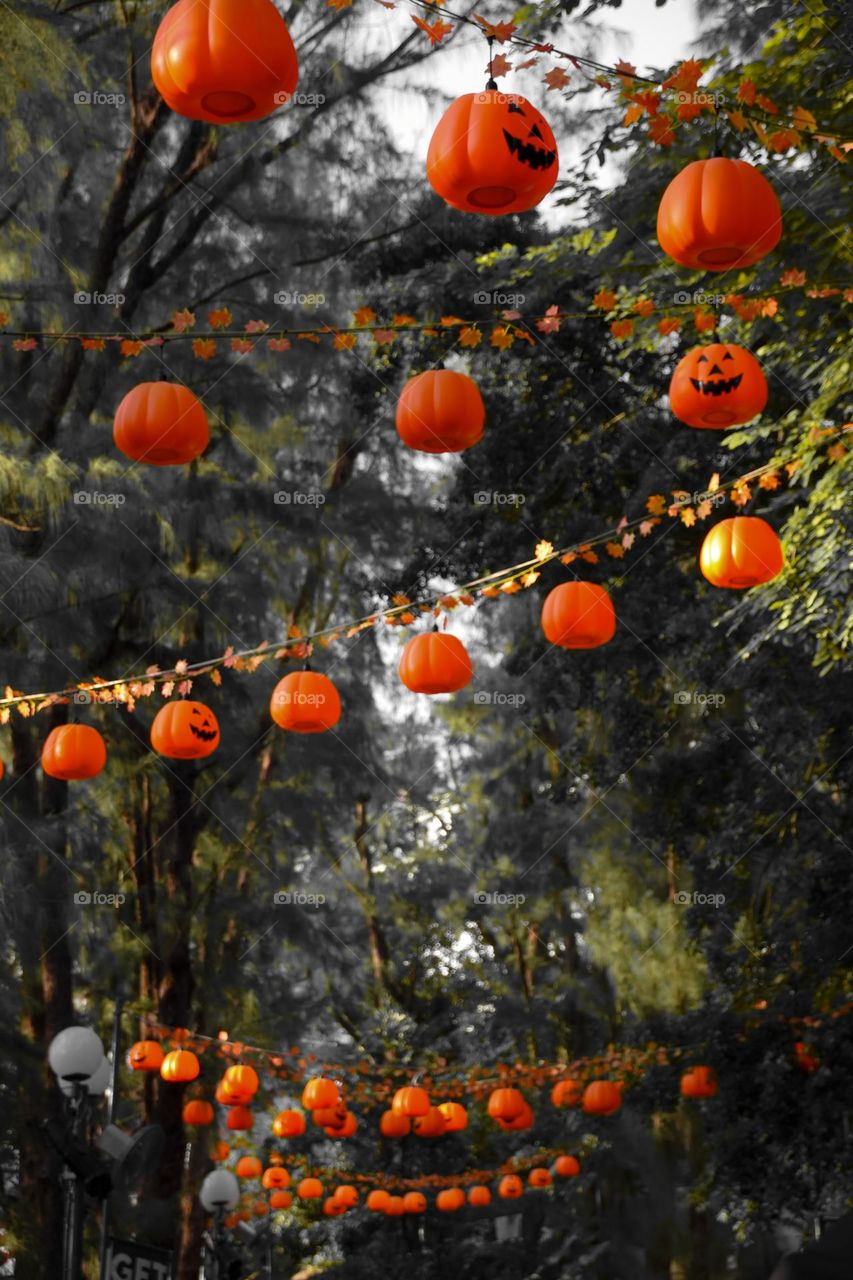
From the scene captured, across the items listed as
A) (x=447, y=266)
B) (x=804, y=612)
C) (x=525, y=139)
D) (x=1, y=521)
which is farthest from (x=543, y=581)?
(x=525, y=139)

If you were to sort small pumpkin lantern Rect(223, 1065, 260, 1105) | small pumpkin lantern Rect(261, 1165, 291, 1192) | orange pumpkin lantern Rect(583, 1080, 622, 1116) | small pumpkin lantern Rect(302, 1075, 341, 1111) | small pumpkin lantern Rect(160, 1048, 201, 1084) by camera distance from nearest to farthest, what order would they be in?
small pumpkin lantern Rect(160, 1048, 201, 1084), small pumpkin lantern Rect(223, 1065, 260, 1105), small pumpkin lantern Rect(302, 1075, 341, 1111), orange pumpkin lantern Rect(583, 1080, 622, 1116), small pumpkin lantern Rect(261, 1165, 291, 1192)

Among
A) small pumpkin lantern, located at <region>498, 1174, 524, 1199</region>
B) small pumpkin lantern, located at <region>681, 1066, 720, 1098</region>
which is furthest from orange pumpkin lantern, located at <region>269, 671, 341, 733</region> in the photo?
small pumpkin lantern, located at <region>498, 1174, 524, 1199</region>

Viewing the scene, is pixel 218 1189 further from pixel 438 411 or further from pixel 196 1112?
pixel 438 411

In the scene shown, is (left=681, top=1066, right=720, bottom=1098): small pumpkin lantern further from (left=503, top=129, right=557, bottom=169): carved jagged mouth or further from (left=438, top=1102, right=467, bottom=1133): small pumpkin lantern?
(left=503, top=129, right=557, bottom=169): carved jagged mouth

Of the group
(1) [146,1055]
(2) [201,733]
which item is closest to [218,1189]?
(1) [146,1055]

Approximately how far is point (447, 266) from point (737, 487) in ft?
19.7

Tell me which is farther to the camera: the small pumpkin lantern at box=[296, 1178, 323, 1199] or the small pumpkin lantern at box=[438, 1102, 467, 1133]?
the small pumpkin lantern at box=[296, 1178, 323, 1199]

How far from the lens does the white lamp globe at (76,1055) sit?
8344 millimetres

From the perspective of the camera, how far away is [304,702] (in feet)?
24.0

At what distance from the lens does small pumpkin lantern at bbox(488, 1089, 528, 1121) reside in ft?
50.8

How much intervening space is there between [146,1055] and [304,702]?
7.49m

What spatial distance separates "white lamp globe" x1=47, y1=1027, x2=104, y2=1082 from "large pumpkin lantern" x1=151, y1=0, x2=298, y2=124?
20.0 ft

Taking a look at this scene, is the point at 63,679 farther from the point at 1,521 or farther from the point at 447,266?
the point at 447,266

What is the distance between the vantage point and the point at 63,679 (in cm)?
988
